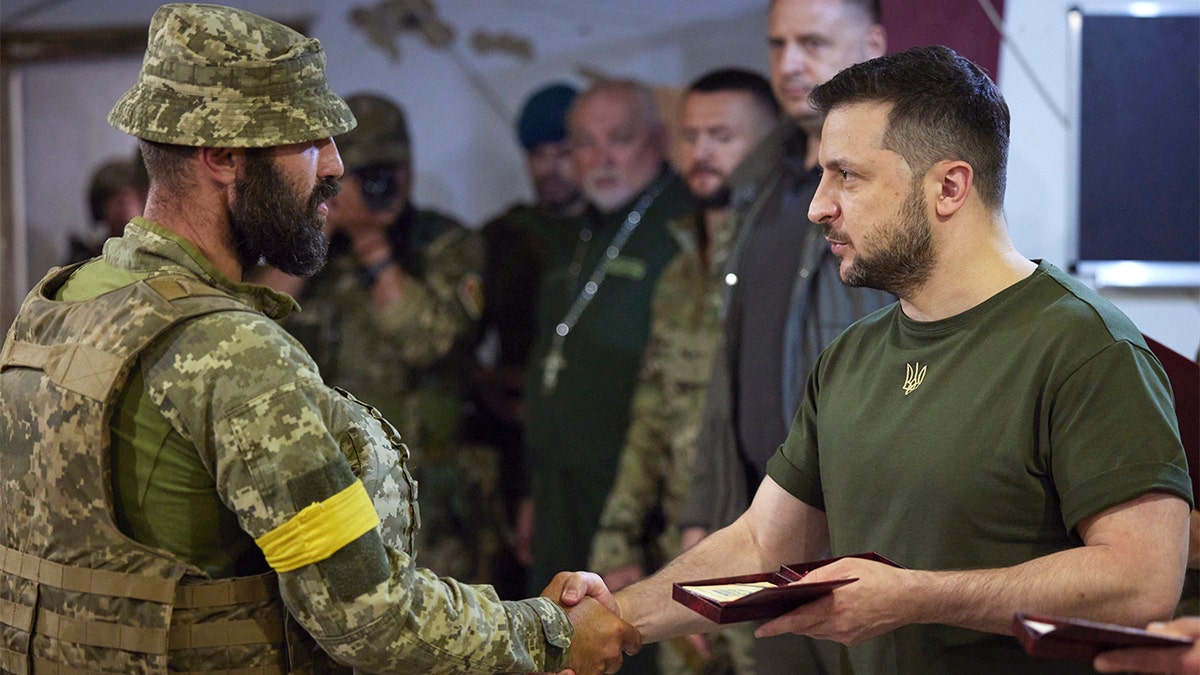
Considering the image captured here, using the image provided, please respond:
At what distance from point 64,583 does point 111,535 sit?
0.32 feet

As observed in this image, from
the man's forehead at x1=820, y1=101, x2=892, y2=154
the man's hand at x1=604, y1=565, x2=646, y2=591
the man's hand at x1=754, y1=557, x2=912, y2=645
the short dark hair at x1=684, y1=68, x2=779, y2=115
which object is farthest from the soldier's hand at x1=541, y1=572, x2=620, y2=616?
the short dark hair at x1=684, y1=68, x2=779, y2=115

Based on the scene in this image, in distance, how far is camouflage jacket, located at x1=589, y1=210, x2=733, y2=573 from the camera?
12.1 feet

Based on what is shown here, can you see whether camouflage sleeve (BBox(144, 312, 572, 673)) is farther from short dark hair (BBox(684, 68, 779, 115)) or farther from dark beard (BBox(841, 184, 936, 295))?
short dark hair (BBox(684, 68, 779, 115))

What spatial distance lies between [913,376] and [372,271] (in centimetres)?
297

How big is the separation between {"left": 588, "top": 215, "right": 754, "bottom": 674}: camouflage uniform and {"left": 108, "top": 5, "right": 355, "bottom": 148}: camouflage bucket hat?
6.76 ft

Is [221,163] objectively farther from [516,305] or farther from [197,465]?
[516,305]

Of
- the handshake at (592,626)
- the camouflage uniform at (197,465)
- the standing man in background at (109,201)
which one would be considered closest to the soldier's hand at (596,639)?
the handshake at (592,626)

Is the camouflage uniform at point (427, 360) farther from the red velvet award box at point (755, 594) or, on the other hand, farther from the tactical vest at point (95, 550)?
the red velvet award box at point (755, 594)

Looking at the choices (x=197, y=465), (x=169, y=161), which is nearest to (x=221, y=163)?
(x=169, y=161)

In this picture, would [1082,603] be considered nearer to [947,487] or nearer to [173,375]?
[947,487]

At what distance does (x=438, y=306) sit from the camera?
14.4ft

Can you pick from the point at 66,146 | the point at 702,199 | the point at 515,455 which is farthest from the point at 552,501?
the point at 66,146

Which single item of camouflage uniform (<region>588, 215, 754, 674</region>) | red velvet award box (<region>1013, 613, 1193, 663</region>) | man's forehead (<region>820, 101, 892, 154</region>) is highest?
man's forehead (<region>820, 101, 892, 154</region>)

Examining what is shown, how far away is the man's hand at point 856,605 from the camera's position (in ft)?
5.05
